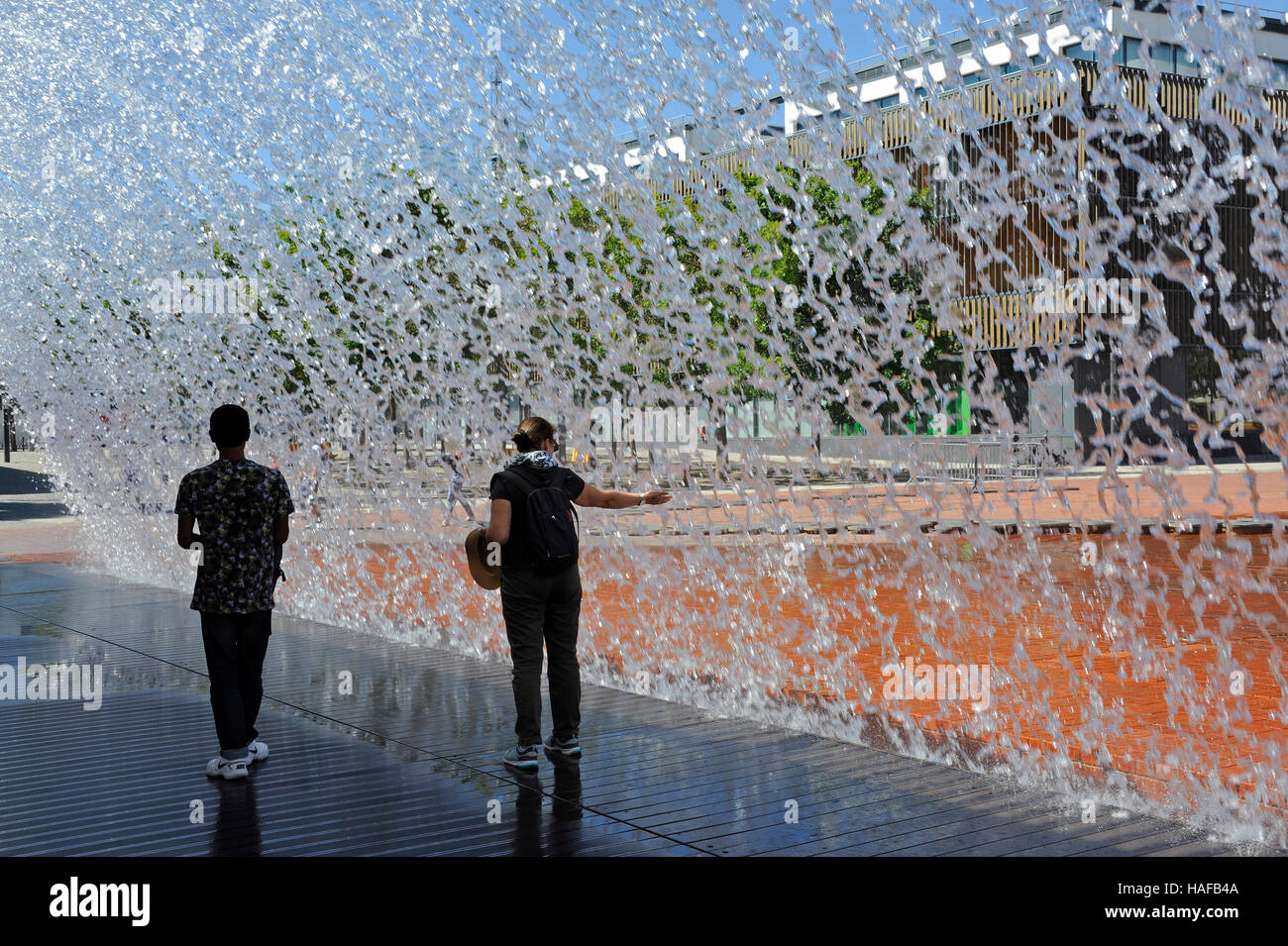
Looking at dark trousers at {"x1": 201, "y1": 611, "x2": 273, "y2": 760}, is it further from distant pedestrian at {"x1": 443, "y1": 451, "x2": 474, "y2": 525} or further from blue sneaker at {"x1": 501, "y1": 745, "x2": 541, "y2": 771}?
distant pedestrian at {"x1": 443, "y1": 451, "x2": 474, "y2": 525}

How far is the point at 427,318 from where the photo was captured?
39.2ft

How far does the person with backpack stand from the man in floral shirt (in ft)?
3.42

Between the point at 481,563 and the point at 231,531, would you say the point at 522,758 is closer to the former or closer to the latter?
the point at 481,563

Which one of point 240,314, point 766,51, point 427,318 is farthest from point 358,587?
point 766,51

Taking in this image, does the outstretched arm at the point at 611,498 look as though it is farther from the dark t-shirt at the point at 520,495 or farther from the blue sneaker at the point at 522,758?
the blue sneaker at the point at 522,758

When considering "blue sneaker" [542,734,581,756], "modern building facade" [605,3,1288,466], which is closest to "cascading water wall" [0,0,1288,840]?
"modern building facade" [605,3,1288,466]

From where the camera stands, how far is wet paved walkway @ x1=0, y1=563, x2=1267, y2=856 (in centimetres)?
499

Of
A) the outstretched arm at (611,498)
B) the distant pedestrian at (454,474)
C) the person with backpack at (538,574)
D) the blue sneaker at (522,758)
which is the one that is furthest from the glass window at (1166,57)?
the blue sneaker at (522,758)

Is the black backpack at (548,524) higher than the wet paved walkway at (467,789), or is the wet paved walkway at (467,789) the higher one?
the black backpack at (548,524)

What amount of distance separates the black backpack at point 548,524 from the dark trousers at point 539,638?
0.30ft

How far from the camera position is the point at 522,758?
611cm

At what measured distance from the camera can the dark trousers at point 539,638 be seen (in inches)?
243

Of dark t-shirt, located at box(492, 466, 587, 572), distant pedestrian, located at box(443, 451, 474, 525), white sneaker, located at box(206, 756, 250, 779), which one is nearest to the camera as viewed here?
white sneaker, located at box(206, 756, 250, 779)

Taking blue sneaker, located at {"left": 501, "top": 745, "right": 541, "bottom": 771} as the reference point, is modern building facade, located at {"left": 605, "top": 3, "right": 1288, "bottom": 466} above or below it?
above
